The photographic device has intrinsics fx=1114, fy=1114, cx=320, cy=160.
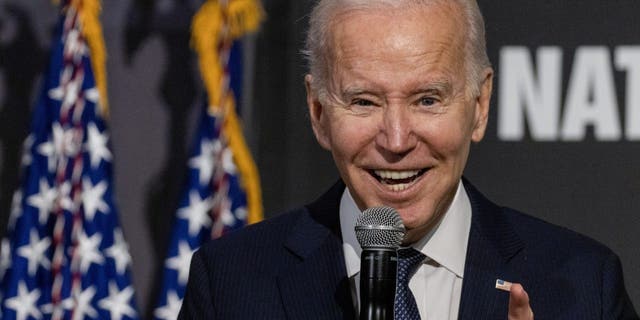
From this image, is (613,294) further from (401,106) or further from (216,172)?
(216,172)

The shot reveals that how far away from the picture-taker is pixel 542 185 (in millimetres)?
3578

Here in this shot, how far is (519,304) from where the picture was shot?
1667mm

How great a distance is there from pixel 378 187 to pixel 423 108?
16 cm

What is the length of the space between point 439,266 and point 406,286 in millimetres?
134

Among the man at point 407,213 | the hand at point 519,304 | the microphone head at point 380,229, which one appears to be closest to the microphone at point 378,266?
the microphone head at point 380,229

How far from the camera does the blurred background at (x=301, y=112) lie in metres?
3.53

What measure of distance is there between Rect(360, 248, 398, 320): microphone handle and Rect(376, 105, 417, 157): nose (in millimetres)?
365

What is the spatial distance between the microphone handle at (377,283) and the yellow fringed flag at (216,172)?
2.17m

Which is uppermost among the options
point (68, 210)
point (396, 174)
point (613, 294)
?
point (396, 174)

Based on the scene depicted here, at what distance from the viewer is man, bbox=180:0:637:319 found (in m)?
1.97

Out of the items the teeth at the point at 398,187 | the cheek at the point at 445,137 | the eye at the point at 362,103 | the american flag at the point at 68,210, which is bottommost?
the american flag at the point at 68,210

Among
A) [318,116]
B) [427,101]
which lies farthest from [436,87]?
[318,116]

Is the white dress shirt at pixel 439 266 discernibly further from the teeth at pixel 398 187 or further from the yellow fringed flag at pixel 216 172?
the yellow fringed flag at pixel 216 172

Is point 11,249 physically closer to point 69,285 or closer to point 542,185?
point 69,285
